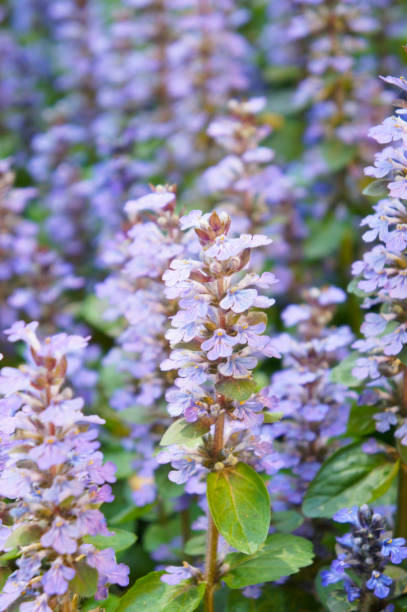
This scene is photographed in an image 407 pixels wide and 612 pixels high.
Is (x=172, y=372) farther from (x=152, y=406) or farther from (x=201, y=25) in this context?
(x=201, y=25)

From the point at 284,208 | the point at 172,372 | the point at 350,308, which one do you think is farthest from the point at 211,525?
the point at 284,208

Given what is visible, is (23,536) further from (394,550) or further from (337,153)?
(337,153)

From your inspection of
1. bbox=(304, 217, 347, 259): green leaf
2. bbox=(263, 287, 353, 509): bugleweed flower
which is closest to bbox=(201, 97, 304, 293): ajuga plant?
bbox=(304, 217, 347, 259): green leaf

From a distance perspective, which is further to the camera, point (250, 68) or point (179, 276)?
point (250, 68)

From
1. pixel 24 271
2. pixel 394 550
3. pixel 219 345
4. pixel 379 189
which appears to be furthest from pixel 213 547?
Result: pixel 24 271

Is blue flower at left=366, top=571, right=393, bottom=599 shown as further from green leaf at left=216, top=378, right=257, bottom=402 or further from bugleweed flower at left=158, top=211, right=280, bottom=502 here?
green leaf at left=216, top=378, right=257, bottom=402

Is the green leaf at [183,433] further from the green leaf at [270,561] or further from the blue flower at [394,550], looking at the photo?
the blue flower at [394,550]
